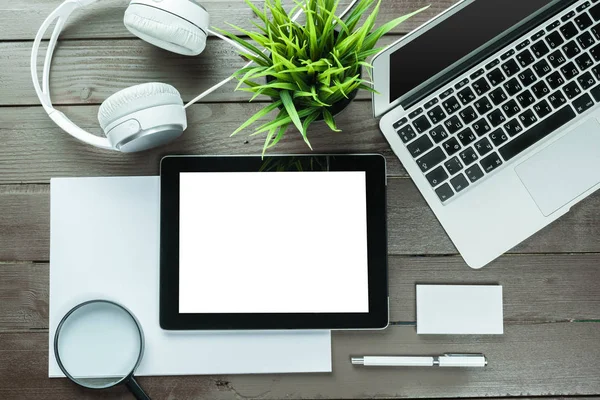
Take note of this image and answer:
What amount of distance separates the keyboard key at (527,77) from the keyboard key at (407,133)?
15cm

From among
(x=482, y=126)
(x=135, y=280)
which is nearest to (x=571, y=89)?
(x=482, y=126)

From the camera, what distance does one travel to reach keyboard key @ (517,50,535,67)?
2.20 ft

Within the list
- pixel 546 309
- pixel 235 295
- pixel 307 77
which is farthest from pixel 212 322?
pixel 546 309

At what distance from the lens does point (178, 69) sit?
71cm

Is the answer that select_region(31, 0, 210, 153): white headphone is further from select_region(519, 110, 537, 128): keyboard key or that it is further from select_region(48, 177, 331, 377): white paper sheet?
select_region(519, 110, 537, 128): keyboard key

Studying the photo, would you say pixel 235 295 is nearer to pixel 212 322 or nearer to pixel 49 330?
pixel 212 322

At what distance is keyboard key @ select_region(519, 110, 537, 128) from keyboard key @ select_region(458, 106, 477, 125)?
0.06 m

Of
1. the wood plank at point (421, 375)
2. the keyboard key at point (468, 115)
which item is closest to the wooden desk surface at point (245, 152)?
the wood plank at point (421, 375)

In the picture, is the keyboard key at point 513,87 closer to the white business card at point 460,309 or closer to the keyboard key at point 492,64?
the keyboard key at point 492,64

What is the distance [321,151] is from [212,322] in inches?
10.5

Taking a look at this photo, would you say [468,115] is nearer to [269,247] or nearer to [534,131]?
[534,131]

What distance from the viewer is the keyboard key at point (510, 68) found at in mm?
672

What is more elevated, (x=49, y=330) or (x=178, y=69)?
(x=178, y=69)

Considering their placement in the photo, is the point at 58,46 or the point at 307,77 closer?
the point at 307,77
